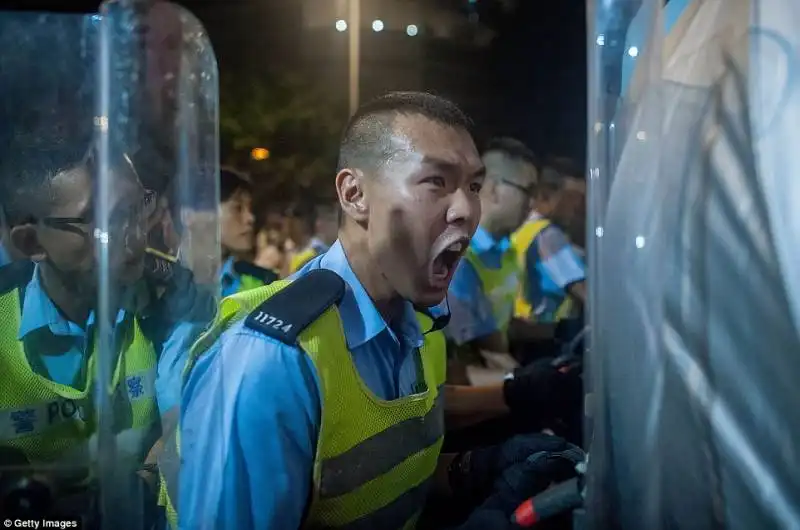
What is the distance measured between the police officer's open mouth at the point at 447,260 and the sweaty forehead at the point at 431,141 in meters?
0.14

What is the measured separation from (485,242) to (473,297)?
0.33ft

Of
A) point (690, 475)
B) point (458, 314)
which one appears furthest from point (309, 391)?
point (690, 475)

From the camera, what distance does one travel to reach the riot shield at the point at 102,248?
134 cm

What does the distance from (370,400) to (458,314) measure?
22 centimetres

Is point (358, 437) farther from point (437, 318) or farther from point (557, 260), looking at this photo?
point (557, 260)

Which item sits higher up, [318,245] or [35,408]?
[318,245]

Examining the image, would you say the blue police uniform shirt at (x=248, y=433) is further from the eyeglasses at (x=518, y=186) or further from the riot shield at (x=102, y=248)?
the eyeglasses at (x=518, y=186)

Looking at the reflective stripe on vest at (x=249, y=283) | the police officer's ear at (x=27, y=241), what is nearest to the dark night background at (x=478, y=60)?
the reflective stripe on vest at (x=249, y=283)

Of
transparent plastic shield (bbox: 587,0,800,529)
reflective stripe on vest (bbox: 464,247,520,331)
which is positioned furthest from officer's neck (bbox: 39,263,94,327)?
transparent plastic shield (bbox: 587,0,800,529)

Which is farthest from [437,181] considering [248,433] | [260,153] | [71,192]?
[71,192]

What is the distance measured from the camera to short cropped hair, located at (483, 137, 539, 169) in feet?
4.33

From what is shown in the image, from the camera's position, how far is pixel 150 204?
4.42ft

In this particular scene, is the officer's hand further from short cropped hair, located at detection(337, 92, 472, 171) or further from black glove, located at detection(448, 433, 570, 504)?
short cropped hair, located at detection(337, 92, 472, 171)

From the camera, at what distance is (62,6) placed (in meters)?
1.40
